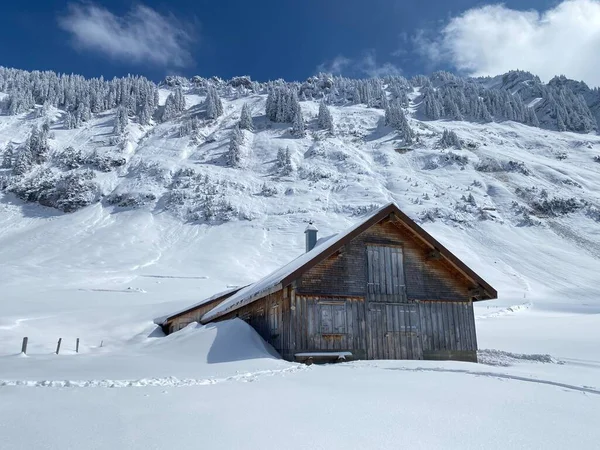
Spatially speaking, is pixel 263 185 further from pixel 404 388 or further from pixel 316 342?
pixel 404 388

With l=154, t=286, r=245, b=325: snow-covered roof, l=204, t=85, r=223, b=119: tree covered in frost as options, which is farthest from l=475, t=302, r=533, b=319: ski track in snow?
l=204, t=85, r=223, b=119: tree covered in frost

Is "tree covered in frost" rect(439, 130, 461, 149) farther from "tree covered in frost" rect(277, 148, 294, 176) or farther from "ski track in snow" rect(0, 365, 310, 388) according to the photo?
"ski track in snow" rect(0, 365, 310, 388)

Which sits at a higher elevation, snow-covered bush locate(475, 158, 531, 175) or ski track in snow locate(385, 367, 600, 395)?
snow-covered bush locate(475, 158, 531, 175)

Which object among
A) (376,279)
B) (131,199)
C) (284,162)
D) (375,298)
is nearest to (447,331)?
(375,298)

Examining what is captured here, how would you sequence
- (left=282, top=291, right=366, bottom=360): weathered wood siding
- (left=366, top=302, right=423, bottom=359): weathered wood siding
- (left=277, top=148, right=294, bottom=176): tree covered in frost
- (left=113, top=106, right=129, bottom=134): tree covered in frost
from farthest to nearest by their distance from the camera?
1. (left=113, top=106, right=129, bottom=134): tree covered in frost
2. (left=277, top=148, right=294, bottom=176): tree covered in frost
3. (left=366, top=302, right=423, bottom=359): weathered wood siding
4. (left=282, top=291, right=366, bottom=360): weathered wood siding

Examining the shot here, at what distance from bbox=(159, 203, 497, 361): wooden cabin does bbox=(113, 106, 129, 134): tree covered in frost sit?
9918 cm

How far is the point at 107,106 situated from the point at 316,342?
12901cm

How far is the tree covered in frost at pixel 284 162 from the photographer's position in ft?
296

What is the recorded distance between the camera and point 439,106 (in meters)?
135

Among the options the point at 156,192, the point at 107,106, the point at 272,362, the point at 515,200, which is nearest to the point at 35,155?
the point at 156,192

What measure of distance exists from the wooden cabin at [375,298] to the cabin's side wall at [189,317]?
878 centimetres

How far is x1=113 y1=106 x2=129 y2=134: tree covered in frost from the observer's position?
106875mm

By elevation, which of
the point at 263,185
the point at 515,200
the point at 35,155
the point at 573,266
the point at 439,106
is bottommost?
the point at 573,266

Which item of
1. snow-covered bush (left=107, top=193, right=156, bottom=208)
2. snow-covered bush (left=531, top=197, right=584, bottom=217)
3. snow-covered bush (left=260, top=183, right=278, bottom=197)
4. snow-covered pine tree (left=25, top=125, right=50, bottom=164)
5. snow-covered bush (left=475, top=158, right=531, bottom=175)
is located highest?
snow-covered pine tree (left=25, top=125, right=50, bottom=164)
